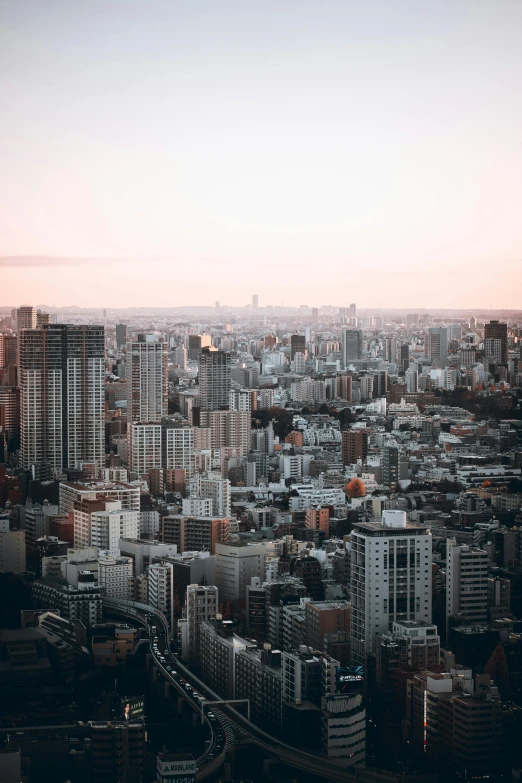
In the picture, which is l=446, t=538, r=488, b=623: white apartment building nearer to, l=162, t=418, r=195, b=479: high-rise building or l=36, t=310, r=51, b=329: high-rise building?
l=36, t=310, r=51, b=329: high-rise building

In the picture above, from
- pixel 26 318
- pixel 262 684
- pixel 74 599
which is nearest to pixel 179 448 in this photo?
pixel 26 318

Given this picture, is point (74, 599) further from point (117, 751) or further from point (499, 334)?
point (499, 334)

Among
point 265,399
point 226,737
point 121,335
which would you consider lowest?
point 226,737

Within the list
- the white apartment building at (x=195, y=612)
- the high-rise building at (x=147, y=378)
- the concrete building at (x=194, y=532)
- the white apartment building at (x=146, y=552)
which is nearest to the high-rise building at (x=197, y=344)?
the high-rise building at (x=147, y=378)

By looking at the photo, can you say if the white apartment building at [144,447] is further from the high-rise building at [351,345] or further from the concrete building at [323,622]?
the concrete building at [323,622]

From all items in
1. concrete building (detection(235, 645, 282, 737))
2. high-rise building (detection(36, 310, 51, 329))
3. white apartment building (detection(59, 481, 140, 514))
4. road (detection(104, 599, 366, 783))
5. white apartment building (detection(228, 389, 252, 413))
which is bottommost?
road (detection(104, 599, 366, 783))

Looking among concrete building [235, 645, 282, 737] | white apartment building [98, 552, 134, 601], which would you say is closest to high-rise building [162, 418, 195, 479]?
white apartment building [98, 552, 134, 601]
